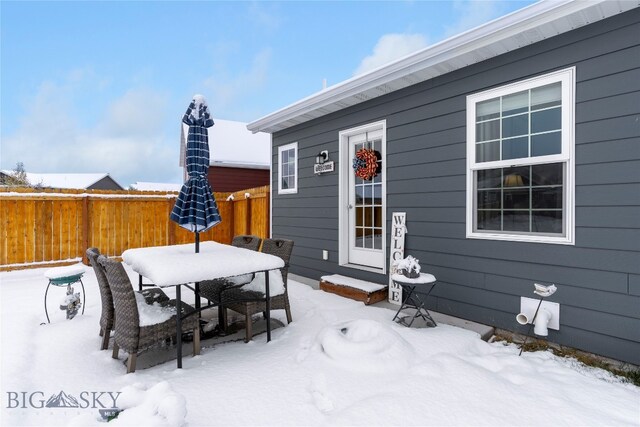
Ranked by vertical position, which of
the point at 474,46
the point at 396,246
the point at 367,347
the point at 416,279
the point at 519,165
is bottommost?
the point at 367,347

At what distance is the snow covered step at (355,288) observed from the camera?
13.4ft

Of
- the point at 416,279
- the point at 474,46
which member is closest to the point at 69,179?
the point at 416,279

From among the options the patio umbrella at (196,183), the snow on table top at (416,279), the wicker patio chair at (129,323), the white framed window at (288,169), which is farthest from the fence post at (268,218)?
the wicker patio chair at (129,323)

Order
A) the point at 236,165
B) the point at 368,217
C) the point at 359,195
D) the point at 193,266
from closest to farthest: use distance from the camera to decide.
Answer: the point at 193,266 → the point at 368,217 → the point at 359,195 → the point at 236,165

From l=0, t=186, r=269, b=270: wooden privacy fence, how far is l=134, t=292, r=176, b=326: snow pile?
413 centimetres

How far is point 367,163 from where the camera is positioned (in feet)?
14.7

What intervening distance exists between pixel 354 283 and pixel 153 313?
2.54m

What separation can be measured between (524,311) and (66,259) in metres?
7.44

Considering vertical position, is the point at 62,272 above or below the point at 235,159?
below

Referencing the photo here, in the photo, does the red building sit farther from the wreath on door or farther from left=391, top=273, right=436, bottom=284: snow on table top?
left=391, top=273, right=436, bottom=284: snow on table top

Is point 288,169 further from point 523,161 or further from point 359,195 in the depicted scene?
point 523,161

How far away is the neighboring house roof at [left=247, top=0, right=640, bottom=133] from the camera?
2545 millimetres

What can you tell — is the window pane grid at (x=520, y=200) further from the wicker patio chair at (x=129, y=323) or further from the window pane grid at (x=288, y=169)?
the window pane grid at (x=288, y=169)

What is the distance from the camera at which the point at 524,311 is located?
3.05m
